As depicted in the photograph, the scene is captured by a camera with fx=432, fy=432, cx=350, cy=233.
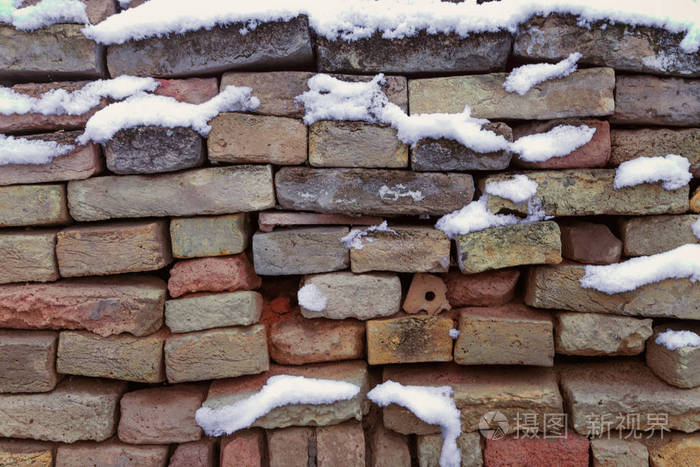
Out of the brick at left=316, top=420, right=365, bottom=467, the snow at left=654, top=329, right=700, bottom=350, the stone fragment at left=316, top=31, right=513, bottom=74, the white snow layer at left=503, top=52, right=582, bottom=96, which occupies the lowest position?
the brick at left=316, top=420, right=365, bottom=467

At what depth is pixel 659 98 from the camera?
146 cm

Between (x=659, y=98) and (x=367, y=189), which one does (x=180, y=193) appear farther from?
(x=659, y=98)

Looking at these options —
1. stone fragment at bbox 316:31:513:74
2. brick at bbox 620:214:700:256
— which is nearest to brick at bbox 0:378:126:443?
stone fragment at bbox 316:31:513:74

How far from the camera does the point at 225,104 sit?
1431 millimetres

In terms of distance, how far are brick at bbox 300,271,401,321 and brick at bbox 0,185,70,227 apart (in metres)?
0.89

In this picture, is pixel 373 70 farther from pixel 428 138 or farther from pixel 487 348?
pixel 487 348

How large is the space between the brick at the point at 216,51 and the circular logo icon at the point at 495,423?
1395mm

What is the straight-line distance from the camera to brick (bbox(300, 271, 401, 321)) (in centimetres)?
151

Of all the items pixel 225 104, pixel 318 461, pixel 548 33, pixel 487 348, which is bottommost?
pixel 318 461

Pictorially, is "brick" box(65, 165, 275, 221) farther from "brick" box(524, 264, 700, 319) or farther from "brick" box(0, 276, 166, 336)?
"brick" box(524, 264, 700, 319)

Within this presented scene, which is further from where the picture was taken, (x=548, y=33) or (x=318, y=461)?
(x=318, y=461)

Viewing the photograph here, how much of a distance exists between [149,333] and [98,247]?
1.12 feet

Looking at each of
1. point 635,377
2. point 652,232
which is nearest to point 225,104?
point 652,232

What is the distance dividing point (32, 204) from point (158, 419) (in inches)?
34.0
